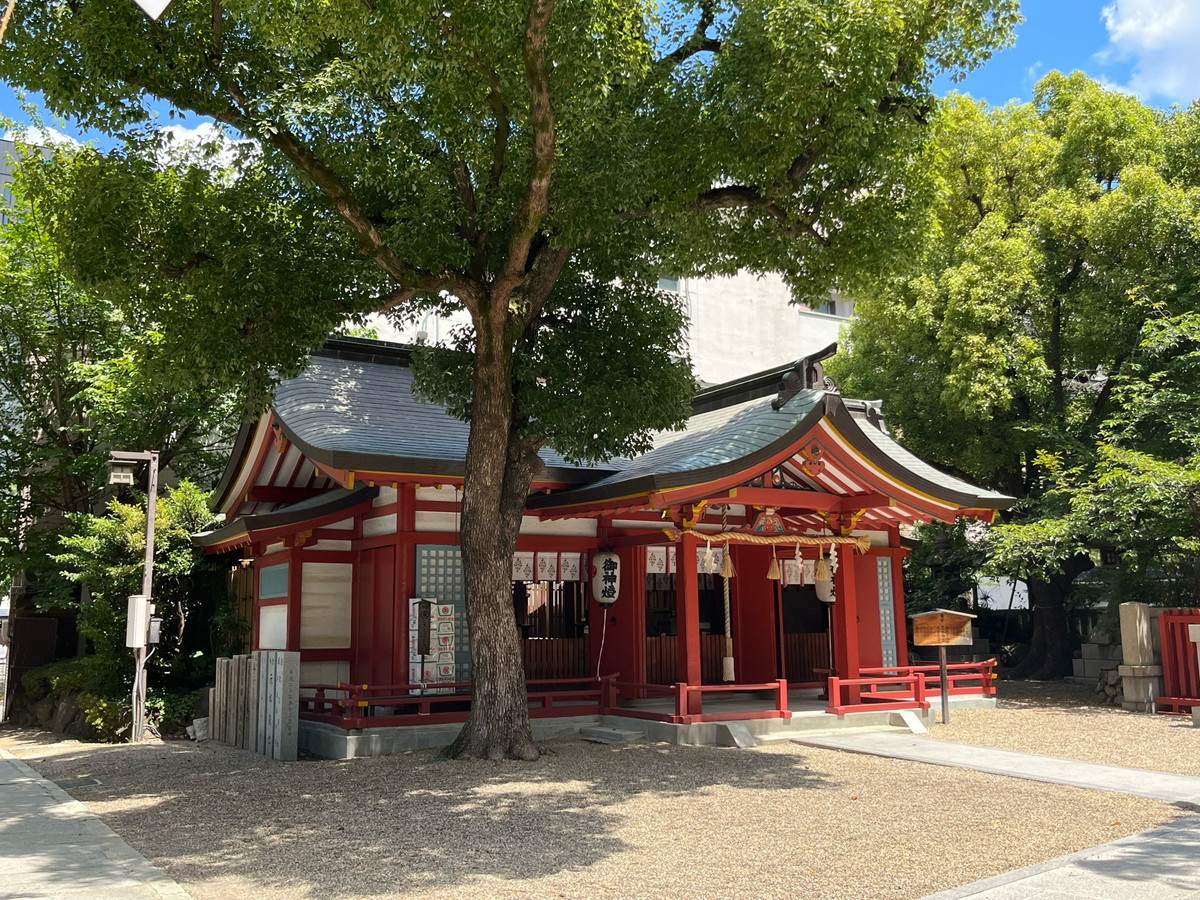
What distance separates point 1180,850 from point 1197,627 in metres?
9.01

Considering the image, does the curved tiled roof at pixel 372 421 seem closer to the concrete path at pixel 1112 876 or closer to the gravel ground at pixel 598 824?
the gravel ground at pixel 598 824

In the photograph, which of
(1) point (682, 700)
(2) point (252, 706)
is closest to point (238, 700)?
(2) point (252, 706)

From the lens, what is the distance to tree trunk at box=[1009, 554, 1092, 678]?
72.5 ft

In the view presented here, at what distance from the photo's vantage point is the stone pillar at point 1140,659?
16.5 m

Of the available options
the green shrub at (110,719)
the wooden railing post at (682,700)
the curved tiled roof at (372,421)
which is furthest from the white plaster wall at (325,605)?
the wooden railing post at (682,700)

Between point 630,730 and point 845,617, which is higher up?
point 845,617

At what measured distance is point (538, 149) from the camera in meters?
10.0

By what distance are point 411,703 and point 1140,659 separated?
39.5ft

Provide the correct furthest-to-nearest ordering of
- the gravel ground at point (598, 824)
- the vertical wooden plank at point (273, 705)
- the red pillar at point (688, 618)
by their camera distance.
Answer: the red pillar at point (688, 618)
the vertical wooden plank at point (273, 705)
the gravel ground at point (598, 824)

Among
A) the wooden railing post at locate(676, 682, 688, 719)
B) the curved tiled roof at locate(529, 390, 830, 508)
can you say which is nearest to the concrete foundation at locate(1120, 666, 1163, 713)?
the curved tiled roof at locate(529, 390, 830, 508)

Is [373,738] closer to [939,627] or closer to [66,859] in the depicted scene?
[66,859]

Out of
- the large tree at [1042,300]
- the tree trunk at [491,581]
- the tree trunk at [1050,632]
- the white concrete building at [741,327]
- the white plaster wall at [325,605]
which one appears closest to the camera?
the tree trunk at [491,581]

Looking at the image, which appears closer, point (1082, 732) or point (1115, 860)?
point (1115, 860)

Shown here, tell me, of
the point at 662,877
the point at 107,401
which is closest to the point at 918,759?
the point at 662,877
